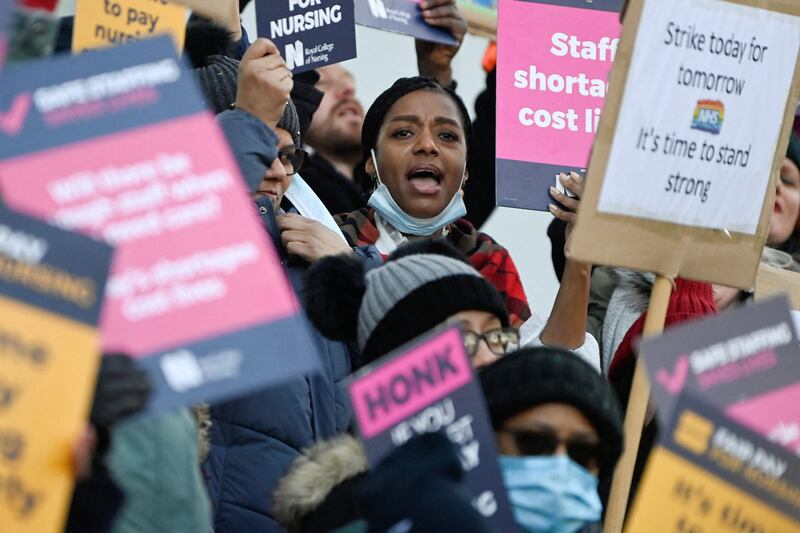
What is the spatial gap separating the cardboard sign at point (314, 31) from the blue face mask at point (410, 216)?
49 centimetres

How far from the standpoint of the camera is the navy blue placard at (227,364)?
2.47 m

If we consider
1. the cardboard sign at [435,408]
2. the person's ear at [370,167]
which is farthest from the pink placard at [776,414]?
the person's ear at [370,167]

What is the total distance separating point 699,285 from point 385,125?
3.79 ft

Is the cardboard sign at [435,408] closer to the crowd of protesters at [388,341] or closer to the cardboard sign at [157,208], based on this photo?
the crowd of protesters at [388,341]

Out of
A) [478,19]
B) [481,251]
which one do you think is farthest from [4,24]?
[478,19]

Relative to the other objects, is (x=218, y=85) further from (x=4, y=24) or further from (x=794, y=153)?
(x=4, y=24)

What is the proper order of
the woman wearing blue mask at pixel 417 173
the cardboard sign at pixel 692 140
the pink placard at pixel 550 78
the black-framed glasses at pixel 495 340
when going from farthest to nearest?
the woman wearing blue mask at pixel 417 173 → the pink placard at pixel 550 78 → the cardboard sign at pixel 692 140 → the black-framed glasses at pixel 495 340

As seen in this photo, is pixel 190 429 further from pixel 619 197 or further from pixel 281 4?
pixel 281 4

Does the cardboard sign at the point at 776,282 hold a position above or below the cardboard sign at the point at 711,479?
below

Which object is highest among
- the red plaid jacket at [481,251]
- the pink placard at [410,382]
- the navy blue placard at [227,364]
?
the navy blue placard at [227,364]

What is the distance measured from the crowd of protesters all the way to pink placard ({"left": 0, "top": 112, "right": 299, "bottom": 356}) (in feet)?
0.38

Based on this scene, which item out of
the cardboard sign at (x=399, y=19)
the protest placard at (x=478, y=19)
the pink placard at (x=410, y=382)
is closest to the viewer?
the pink placard at (x=410, y=382)

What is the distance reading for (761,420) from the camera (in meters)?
3.04

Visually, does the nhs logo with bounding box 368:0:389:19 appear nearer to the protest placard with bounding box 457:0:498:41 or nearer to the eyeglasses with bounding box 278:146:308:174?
the eyeglasses with bounding box 278:146:308:174
